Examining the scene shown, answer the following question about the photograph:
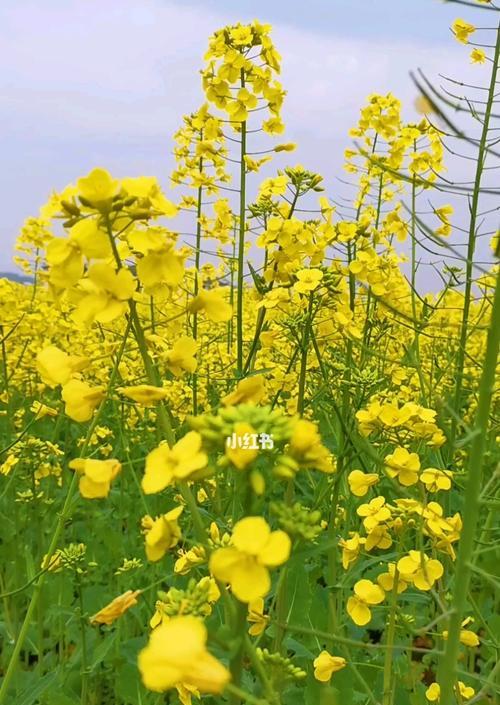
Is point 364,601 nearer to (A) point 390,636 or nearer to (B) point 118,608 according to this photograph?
(A) point 390,636

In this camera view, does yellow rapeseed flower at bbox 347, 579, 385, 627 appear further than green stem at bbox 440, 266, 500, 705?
Yes

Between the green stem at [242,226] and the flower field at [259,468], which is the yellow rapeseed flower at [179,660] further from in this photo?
the green stem at [242,226]

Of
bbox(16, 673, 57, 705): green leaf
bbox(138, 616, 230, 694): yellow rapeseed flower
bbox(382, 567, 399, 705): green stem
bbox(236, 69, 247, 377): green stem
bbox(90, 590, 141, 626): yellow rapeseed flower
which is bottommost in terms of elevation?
bbox(16, 673, 57, 705): green leaf

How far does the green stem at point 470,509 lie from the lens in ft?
3.81

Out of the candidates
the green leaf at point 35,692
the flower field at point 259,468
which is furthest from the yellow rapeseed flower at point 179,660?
the green leaf at point 35,692

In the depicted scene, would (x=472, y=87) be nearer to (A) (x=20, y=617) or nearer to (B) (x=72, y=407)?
(B) (x=72, y=407)

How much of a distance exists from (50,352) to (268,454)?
0.49 m

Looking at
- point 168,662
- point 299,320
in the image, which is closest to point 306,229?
point 299,320

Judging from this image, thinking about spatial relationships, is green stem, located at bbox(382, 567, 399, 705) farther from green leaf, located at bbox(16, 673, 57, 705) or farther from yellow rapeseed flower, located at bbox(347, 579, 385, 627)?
green leaf, located at bbox(16, 673, 57, 705)

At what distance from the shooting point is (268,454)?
0.99 meters

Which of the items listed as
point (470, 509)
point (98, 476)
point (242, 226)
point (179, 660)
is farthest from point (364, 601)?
point (242, 226)

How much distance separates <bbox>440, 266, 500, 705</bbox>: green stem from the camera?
116 centimetres

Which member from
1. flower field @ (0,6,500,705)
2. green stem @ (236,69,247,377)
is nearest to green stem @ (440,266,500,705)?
flower field @ (0,6,500,705)

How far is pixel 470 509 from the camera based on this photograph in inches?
46.5
